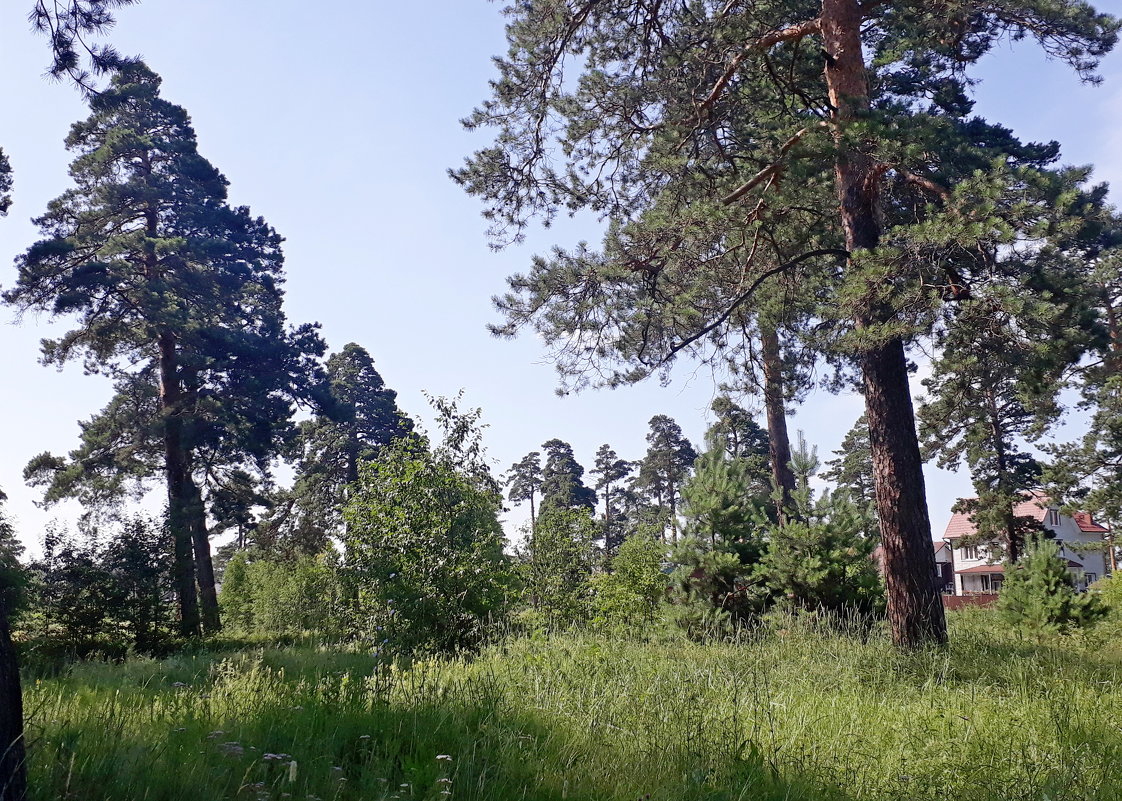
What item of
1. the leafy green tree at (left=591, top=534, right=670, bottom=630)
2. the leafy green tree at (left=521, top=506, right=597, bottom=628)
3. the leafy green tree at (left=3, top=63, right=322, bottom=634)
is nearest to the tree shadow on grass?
the leafy green tree at (left=591, top=534, right=670, bottom=630)

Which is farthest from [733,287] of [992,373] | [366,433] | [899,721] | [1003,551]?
[366,433]

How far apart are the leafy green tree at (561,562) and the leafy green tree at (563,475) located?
35.4m

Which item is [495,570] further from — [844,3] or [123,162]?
[123,162]

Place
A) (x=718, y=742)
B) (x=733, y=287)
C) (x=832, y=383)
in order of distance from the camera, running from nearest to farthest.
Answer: (x=718, y=742) → (x=733, y=287) → (x=832, y=383)

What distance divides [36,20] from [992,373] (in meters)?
9.33

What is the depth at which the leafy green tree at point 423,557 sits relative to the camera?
8.55 m

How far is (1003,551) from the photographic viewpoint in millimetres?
26859

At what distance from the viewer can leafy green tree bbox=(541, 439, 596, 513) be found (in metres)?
53.7

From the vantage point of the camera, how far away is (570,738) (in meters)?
4.02

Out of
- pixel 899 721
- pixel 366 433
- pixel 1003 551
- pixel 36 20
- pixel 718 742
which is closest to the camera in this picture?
pixel 718 742

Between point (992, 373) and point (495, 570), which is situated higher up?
point (992, 373)

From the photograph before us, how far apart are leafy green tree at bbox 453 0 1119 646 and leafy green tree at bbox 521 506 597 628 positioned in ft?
18.5

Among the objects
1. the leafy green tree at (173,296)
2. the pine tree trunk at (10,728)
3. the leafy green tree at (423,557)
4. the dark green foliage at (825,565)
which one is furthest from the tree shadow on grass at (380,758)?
the leafy green tree at (173,296)

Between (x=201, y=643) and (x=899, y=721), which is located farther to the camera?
(x=201, y=643)
